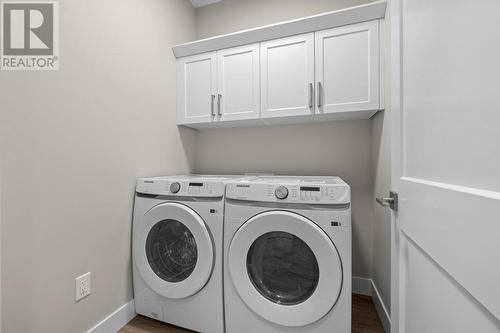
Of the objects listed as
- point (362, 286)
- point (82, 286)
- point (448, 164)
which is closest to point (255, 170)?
point (362, 286)

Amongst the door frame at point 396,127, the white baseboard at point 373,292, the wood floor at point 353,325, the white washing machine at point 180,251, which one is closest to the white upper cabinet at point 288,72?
the door frame at point 396,127

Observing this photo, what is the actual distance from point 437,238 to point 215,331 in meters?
1.28

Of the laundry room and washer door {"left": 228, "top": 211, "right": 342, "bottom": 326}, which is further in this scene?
washer door {"left": 228, "top": 211, "right": 342, "bottom": 326}

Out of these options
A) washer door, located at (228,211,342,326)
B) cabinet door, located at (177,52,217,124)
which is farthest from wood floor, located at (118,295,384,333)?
cabinet door, located at (177,52,217,124)

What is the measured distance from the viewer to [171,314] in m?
1.41

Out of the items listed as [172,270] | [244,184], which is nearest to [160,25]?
[244,184]

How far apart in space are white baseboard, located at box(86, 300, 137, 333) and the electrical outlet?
0.22 m

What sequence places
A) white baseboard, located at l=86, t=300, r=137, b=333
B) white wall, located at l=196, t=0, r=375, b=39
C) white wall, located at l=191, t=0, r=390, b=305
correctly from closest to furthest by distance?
white baseboard, located at l=86, t=300, r=137, b=333, white wall, located at l=191, t=0, r=390, b=305, white wall, located at l=196, t=0, r=375, b=39

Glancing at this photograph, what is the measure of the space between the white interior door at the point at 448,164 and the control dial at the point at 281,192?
0.51 m

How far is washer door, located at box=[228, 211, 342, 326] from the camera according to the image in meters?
1.10

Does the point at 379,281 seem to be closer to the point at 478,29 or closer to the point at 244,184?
the point at 244,184

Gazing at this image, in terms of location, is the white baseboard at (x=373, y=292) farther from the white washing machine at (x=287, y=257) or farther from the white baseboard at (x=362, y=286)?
the white washing machine at (x=287, y=257)

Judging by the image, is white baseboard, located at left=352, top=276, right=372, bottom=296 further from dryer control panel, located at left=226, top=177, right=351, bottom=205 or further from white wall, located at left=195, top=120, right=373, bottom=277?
dryer control panel, located at left=226, top=177, right=351, bottom=205

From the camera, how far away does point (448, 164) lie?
552 millimetres
